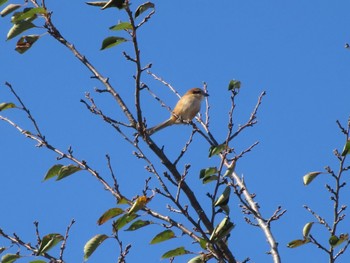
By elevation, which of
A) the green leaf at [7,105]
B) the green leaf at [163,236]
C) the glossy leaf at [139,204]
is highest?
the green leaf at [7,105]

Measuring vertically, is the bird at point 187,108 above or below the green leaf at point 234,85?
above

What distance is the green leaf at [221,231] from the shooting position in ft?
9.63

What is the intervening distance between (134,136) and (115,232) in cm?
49

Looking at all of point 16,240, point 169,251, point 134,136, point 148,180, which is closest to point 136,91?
point 134,136

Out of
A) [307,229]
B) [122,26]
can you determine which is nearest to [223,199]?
[307,229]

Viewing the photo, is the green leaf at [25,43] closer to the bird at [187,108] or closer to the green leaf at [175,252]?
the green leaf at [175,252]

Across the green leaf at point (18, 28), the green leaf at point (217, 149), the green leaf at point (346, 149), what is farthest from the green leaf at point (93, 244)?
the green leaf at point (346, 149)

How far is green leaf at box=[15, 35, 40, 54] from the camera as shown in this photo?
145 inches

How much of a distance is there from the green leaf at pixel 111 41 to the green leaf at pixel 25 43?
2.02 feet

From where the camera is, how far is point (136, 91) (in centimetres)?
306

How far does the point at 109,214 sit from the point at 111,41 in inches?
33.8

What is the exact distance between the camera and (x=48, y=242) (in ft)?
10.4

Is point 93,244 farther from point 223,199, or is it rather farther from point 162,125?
point 162,125

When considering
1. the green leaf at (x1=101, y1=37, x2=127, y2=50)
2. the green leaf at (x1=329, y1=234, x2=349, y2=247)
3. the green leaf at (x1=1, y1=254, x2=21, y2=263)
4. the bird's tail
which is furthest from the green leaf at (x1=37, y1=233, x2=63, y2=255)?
the bird's tail
